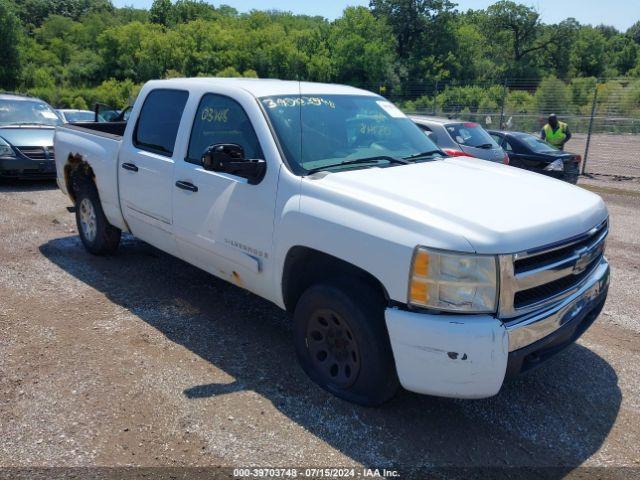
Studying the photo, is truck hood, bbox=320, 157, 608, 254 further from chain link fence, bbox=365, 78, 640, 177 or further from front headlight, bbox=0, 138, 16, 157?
chain link fence, bbox=365, 78, 640, 177

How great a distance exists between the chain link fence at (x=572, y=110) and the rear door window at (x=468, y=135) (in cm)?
676

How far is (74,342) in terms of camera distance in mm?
4449

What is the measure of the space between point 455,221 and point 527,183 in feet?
3.75

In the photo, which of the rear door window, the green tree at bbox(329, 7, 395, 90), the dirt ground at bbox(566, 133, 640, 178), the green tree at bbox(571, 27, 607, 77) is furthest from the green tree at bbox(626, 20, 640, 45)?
the rear door window

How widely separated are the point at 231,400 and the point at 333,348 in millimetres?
724

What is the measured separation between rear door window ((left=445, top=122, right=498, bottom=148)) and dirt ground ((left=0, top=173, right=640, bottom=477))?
5465 mm

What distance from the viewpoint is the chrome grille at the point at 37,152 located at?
10594 mm

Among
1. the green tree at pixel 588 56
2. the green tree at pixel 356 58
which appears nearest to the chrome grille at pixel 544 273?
the green tree at pixel 356 58

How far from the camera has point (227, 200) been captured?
13.7 ft

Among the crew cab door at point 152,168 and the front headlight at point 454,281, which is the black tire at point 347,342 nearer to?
the front headlight at point 454,281

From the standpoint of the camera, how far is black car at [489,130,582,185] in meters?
12.9

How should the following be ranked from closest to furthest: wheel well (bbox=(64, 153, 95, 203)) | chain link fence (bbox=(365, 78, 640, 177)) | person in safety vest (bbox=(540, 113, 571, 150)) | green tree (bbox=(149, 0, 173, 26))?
wheel well (bbox=(64, 153, 95, 203))
person in safety vest (bbox=(540, 113, 571, 150))
chain link fence (bbox=(365, 78, 640, 177))
green tree (bbox=(149, 0, 173, 26))

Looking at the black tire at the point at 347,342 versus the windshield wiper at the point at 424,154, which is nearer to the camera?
the black tire at the point at 347,342

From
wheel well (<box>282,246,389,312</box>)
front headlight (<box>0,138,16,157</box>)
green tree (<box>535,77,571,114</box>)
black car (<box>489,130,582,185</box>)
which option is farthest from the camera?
green tree (<box>535,77,571,114</box>)
